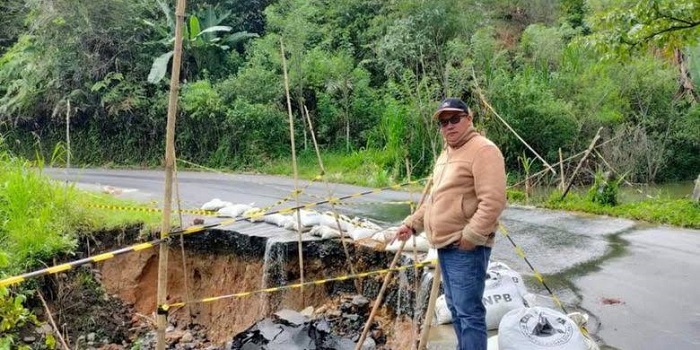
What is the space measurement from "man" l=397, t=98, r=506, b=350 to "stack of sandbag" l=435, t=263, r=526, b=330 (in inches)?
46.2

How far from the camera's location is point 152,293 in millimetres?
8977

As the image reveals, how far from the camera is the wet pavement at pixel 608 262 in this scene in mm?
5316

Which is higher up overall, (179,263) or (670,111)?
(670,111)

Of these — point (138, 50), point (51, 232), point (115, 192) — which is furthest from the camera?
point (138, 50)

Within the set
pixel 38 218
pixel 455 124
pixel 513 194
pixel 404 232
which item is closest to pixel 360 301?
pixel 404 232

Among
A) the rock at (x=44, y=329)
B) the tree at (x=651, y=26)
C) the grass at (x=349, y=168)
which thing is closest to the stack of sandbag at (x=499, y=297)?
the tree at (x=651, y=26)

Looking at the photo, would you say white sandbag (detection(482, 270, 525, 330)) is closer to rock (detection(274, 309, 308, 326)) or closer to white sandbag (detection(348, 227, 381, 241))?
rock (detection(274, 309, 308, 326))

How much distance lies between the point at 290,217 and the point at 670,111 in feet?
47.5

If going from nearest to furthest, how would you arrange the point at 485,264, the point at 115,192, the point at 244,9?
1. the point at 485,264
2. the point at 115,192
3. the point at 244,9

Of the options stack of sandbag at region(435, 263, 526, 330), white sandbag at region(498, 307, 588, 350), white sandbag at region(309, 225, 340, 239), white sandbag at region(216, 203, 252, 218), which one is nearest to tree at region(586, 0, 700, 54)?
stack of sandbag at region(435, 263, 526, 330)

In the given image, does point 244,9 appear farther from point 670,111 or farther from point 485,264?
point 485,264

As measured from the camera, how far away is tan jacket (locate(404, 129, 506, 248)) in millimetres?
3240

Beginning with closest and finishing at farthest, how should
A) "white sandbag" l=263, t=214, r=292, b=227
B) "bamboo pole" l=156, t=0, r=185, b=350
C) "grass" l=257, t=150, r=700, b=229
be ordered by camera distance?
"bamboo pole" l=156, t=0, r=185, b=350
"white sandbag" l=263, t=214, r=292, b=227
"grass" l=257, t=150, r=700, b=229

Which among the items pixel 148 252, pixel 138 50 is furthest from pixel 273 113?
pixel 148 252
